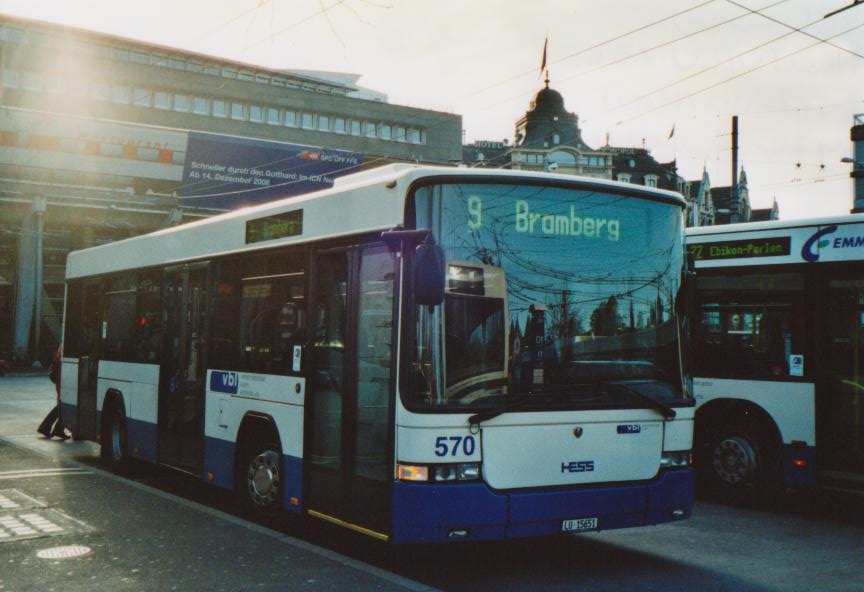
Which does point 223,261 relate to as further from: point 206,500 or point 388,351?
point 388,351

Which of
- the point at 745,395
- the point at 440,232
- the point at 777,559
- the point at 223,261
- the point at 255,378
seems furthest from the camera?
the point at 745,395

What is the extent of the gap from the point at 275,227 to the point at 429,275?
9.11 ft

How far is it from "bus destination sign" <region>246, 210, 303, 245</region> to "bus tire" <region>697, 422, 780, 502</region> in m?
4.99

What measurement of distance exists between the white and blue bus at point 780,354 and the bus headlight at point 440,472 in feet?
14.4

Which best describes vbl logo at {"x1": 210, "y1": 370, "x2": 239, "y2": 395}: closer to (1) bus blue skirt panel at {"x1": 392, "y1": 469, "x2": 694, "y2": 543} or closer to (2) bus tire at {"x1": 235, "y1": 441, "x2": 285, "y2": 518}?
(2) bus tire at {"x1": 235, "y1": 441, "x2": 285, "y2": 518}

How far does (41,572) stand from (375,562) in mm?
2277

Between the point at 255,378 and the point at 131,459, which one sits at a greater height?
the point at 255,378

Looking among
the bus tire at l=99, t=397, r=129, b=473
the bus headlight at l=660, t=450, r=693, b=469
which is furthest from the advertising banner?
the bus headlight at l=660, t=450, r=693, b=469

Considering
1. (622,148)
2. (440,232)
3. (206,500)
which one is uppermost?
(622,148)

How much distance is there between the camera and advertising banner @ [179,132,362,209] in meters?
38.7

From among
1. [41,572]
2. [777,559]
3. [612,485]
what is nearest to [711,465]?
[777,559]

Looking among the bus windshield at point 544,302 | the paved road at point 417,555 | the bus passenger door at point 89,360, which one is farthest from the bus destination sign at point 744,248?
the bus passenger door at point 89,360

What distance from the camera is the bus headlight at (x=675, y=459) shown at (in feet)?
21.5

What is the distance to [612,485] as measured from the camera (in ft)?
20.7
